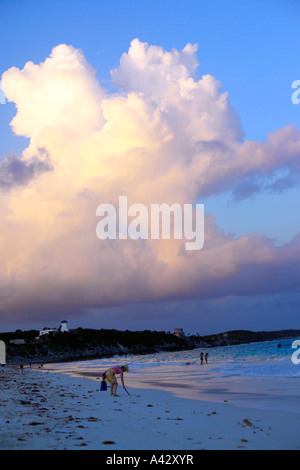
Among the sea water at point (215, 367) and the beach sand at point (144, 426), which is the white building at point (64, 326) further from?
the beach sand at point (144, 426)

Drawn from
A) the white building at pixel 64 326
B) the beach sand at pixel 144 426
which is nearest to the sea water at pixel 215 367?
the beach sand at pixel 144 426

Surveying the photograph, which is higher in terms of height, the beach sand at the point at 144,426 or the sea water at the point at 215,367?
the beach sand at the point at 144,426

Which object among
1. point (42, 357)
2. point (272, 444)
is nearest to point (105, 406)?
point (272, 444)

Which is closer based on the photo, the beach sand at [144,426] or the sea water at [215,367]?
the beach sand at [144,426]

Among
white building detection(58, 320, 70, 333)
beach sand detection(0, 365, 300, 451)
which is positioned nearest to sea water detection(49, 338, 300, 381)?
beach sand detection(0, 365, 300, 451)

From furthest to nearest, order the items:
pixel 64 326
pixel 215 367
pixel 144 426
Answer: pixel 64 326 → pixel 215 367 → pixel 144 426

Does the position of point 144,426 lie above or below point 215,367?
above

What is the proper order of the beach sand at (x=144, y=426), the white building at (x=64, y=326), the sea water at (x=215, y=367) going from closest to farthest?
the beach sand at (x=144, y=426) → the sea water at (x=215, y=367) → the white building at (x=64, y=326)

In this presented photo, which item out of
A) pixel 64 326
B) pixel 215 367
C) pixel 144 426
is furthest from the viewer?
pixel 64 326

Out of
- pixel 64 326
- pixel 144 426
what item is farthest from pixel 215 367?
pixel 64 326

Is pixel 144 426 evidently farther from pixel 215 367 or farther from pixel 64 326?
pixel 64 326
